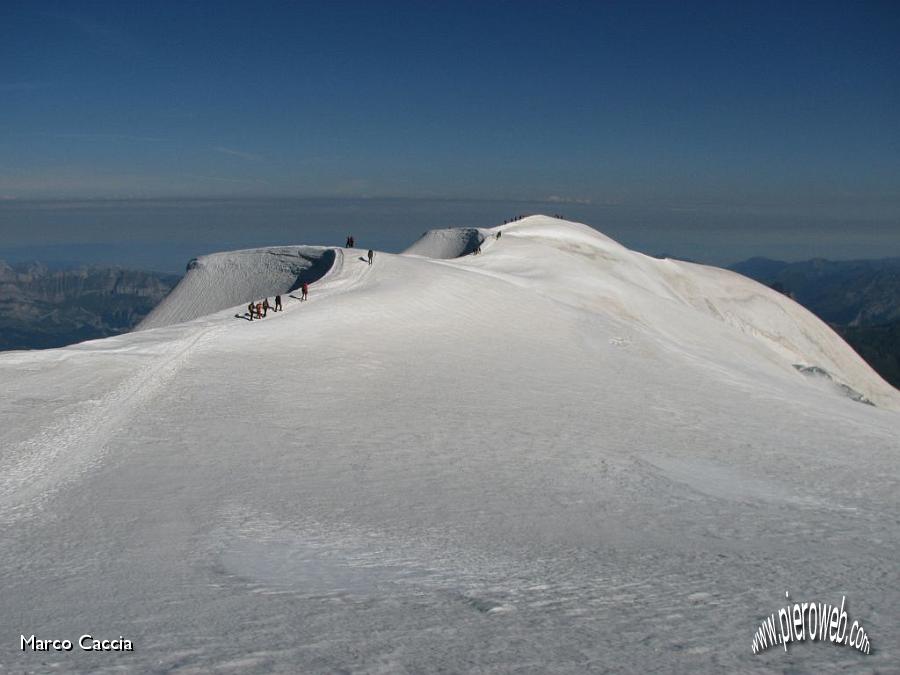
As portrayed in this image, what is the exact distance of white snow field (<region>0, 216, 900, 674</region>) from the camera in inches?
255

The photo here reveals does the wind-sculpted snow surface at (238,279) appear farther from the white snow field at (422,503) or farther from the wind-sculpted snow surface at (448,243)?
the wind-sculpted snow surface at (448,243)

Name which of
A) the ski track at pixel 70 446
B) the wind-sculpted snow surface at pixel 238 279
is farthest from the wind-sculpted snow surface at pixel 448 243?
the ski track at pixel 70 446

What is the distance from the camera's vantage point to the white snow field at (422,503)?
6.48 metres

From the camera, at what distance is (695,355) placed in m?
28.4

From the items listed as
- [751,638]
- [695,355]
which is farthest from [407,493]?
[695,355]

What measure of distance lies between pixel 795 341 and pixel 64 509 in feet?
177

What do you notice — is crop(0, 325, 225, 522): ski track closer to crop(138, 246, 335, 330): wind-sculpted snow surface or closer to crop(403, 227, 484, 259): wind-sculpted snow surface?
crop(138, 246, 335, 330): wind-sculpted snow surface

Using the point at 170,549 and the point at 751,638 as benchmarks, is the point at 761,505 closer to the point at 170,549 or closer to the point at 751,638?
the point at 751,638

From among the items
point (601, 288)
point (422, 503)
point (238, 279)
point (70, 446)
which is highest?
point (601, 288)

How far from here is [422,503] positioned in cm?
1101

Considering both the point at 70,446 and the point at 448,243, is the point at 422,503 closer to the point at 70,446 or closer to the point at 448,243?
the point at 70,446

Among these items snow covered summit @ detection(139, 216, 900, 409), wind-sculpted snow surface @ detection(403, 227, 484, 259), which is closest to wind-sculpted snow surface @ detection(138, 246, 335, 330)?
snow covered summit @ detection(139, 216, 900, 409)

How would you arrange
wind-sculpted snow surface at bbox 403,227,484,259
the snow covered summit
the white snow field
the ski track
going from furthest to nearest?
wind-sculpted snow surface at bbox 403,227,484,259
the snow covered summit
the ski track
the white snow field

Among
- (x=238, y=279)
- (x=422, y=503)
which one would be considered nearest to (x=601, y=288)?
(x=238, y=279)
